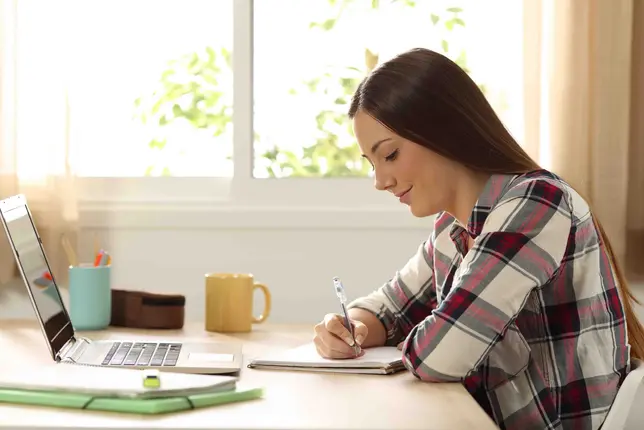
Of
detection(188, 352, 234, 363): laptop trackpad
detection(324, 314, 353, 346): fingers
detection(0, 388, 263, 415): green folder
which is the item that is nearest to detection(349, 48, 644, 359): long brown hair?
detection(324, 314, 353, 346): fingers

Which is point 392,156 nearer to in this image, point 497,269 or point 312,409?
point 497,269

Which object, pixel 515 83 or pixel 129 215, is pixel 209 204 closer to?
pixel 129 215

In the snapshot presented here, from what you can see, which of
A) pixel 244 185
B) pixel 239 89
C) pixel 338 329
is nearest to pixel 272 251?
pixel 244 185

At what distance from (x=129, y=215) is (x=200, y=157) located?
0.31 m

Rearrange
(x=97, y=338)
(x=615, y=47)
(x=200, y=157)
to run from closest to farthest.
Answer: (x=97, y=338), (x=615, y=47), (x=200, y=157)

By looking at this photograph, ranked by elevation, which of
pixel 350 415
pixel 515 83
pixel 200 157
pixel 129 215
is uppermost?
pixel 515 83

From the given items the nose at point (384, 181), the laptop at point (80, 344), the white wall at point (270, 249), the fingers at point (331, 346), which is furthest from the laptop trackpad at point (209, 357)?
the white wall at point (270, 249)

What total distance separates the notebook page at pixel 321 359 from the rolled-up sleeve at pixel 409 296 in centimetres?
23

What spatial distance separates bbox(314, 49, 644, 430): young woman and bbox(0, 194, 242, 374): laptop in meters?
0.19

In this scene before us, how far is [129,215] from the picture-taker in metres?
2.34

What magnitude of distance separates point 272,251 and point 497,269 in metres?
1.11

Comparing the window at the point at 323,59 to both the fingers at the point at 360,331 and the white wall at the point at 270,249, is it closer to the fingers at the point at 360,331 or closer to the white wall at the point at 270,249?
the white wall at the point at 270,249

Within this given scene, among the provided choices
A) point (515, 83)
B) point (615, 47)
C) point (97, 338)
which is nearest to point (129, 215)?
point (97, 338)

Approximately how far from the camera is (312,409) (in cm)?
114
